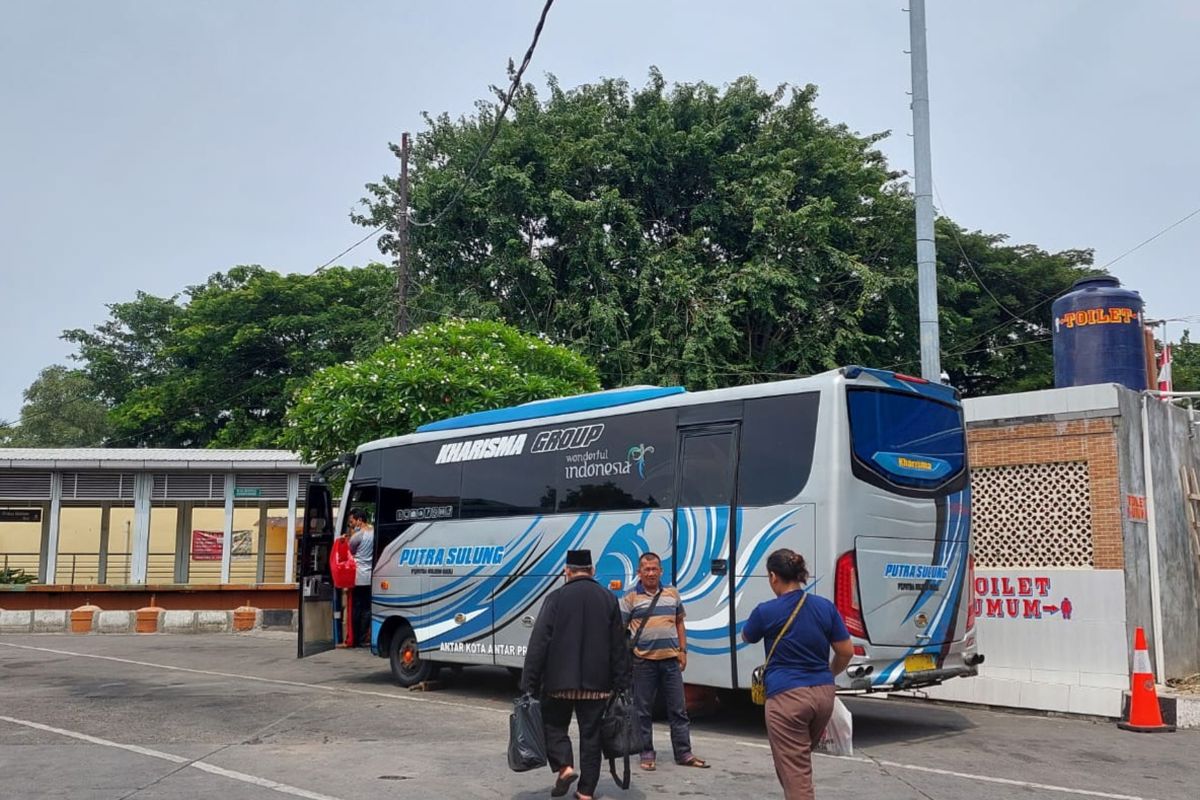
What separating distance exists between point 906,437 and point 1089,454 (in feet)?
11.5

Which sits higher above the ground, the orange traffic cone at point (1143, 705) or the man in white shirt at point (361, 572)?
the man in white shirt at point (361, 572)

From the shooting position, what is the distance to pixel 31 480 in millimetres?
30719

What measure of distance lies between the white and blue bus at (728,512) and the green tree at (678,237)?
15.2 m

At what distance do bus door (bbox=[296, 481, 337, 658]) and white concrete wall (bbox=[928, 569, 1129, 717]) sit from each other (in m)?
7.87

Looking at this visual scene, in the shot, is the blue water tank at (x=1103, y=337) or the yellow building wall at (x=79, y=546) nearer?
the blue water tank at (x=1103, y=337)

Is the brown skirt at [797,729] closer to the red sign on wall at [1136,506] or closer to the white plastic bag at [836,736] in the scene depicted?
the white plastic bag at [836,736]

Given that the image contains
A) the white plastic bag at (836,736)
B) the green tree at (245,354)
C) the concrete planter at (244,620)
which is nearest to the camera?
the white plastic bag at (836,736)

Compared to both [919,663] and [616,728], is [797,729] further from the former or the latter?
[919,663]

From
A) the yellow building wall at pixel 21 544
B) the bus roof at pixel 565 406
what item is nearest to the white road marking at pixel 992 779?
the bus roof at pixel 565 406

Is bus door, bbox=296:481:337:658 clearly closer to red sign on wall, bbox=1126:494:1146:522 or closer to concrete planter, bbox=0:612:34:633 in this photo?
red sign on wall, bbox=1126:494:1146:522

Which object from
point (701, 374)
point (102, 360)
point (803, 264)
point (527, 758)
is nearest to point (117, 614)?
point (701, 374)

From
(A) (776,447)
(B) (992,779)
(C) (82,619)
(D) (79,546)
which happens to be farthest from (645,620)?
(D) (79,546)

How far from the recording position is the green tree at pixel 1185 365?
126 ft

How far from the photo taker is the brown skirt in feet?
20.1
